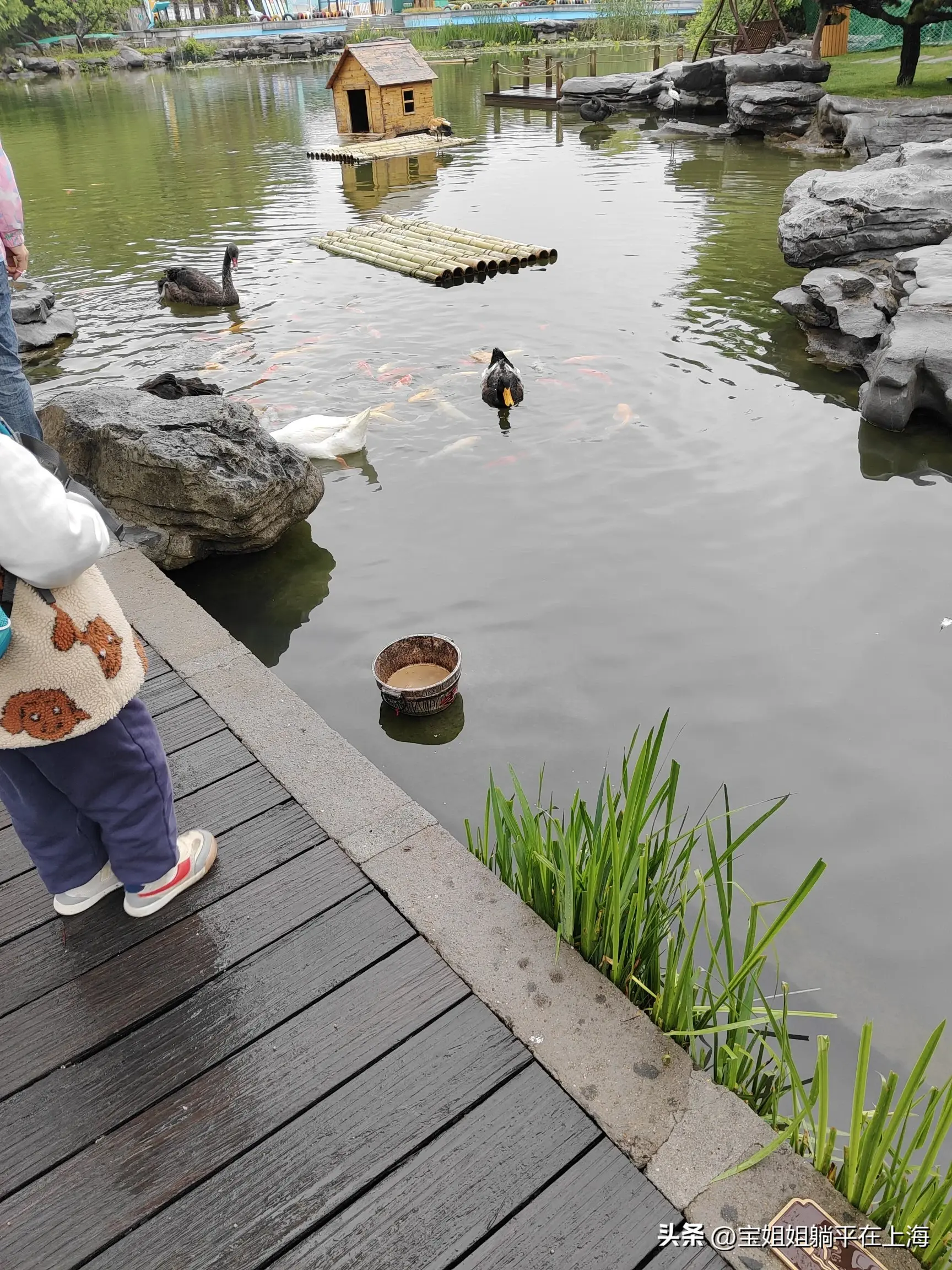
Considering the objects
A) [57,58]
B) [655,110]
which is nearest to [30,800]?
[655,110]

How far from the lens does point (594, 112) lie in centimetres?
2327

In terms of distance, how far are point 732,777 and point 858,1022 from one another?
1142 millimetres

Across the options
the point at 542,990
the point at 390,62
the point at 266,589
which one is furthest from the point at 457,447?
the point at 390,62

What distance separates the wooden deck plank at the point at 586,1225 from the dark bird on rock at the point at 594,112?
86.4 ft

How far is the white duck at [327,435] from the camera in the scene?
6570 millimetres

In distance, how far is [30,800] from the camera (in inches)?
85.0

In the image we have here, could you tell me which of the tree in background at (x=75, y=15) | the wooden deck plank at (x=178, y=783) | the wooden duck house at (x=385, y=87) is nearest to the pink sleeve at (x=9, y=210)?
the wooden deck plank at (x=178, y=783)

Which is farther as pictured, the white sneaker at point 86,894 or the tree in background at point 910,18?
the tree in background at point 910,18

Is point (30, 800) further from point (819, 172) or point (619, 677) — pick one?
point (819, 172)

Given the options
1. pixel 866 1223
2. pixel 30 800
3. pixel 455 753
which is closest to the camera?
pixel 866 1223

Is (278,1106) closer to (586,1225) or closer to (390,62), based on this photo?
(586,1225)

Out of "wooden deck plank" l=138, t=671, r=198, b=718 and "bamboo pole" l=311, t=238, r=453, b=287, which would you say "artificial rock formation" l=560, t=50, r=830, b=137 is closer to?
"bamboo pole" l=311, t=238, r=453, b=287

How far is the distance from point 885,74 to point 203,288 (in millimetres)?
19024

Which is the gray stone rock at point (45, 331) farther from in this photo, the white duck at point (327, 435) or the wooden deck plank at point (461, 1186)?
the wooden deck plank at point (461, 1186)
